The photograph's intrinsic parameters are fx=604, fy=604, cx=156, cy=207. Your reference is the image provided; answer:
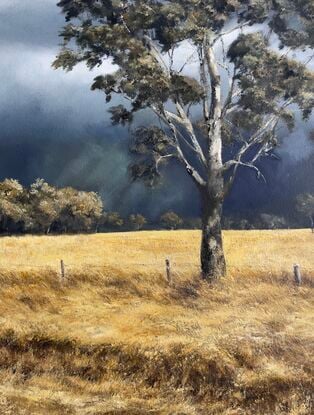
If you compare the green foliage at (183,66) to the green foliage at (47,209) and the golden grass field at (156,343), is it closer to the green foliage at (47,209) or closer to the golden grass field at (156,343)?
the golden grass field at (156,343)

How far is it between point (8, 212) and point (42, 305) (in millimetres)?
55483

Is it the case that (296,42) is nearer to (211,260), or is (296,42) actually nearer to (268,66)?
(268,66)

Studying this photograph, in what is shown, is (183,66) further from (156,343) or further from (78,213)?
(78,213)

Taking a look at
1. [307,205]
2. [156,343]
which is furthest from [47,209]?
[156,343]

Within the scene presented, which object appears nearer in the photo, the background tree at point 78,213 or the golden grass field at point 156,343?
the golden grass field at point 156,343

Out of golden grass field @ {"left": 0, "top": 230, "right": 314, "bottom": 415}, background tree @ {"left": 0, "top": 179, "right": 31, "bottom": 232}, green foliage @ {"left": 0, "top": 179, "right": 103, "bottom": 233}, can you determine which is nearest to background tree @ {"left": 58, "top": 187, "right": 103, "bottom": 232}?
green foliage @ {"left": 0, "top": 179, "right": 103, "bottom": 233}

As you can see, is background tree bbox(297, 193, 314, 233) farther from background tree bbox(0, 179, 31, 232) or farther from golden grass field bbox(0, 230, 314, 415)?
golden grass field bbox(0, 230, 314, 415)

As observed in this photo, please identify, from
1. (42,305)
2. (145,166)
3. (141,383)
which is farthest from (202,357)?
(145,166)

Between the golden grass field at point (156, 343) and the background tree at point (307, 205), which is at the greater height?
the background tree at point (307, 205)

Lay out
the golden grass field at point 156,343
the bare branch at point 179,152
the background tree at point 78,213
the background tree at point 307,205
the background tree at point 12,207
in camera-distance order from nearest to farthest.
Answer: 1. the golden grass field at point 156,343
2. the bare branch at point 179,152
3. the background tree at point 12,207
4. the background tree at point 78,213
5. the background tree at point 307,205

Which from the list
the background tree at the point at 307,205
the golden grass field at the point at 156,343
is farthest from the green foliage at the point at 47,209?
the golden grass field at the point at 156,343

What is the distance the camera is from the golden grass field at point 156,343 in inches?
489

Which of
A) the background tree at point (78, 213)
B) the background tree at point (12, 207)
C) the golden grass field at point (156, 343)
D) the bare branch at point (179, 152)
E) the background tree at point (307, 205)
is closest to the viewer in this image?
the golden grass field at point (156, 343)

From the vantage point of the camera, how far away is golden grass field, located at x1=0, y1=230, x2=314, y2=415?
12430mm
